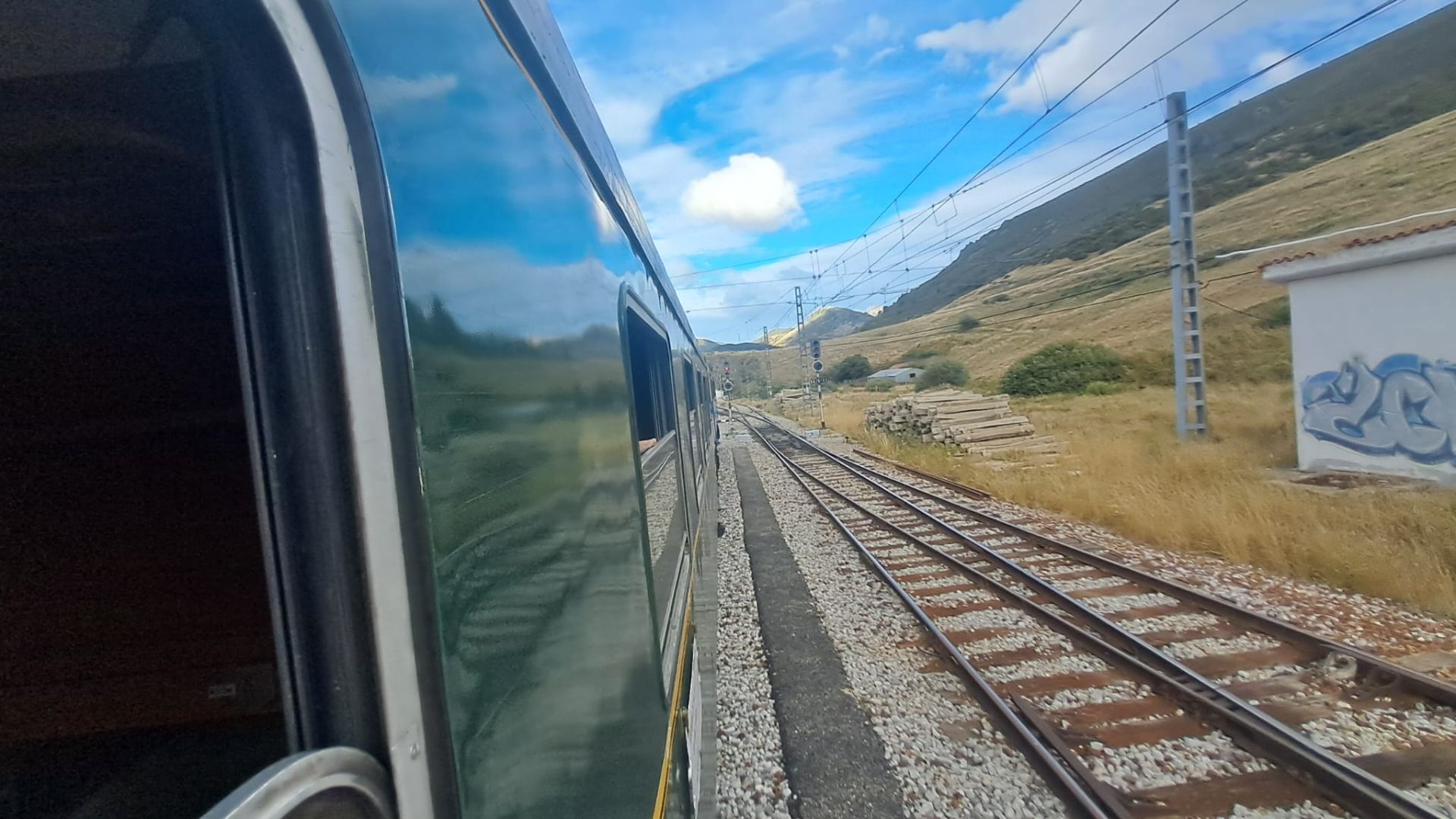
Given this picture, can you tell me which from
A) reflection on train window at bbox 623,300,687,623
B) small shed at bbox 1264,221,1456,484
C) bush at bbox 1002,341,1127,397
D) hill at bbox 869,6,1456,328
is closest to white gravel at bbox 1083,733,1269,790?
reflection on train window at bbox 623,300,687,623

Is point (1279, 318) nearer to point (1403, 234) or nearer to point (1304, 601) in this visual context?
point (1403, 234)

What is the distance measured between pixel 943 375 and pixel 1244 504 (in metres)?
41.0

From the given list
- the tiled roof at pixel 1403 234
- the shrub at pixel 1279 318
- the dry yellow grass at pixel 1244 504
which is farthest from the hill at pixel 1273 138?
the tiled roof at pixel 1403 234

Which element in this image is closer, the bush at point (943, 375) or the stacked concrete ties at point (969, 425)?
the stacked concrete ties at point (969, 425)

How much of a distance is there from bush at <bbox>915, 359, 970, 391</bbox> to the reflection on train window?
142 feet

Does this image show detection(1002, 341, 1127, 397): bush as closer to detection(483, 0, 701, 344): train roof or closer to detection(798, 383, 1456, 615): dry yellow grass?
detection(798, 383, 1456, 615): dry yellow grass

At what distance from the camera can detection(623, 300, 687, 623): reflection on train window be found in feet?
9.84

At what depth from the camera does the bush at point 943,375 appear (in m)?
47.6

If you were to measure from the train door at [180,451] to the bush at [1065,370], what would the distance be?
1465 inches

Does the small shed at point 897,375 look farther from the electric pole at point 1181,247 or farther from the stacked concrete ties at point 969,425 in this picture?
the electric pole at point 1181,247

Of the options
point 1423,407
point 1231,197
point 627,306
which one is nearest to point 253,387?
point 627,306

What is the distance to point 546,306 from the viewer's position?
1613 mm

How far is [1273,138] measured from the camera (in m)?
62.9

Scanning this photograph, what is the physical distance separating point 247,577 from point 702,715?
3045mm
